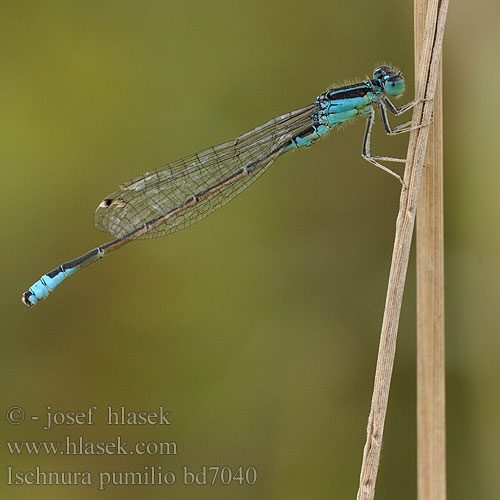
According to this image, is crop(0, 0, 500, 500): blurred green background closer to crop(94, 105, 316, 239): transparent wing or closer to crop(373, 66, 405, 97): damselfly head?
crop(94, 105, 316, 239): transparent wing

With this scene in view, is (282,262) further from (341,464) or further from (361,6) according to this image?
(361,6)

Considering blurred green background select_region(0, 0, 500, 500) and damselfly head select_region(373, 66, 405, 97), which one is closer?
damselfly head select_region(373, 66, 405, 97)

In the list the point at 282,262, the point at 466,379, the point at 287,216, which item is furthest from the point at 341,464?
the point at 287,216

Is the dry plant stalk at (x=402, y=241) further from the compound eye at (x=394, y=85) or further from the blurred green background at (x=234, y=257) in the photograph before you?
the blurred green background at (x=234, y=257)

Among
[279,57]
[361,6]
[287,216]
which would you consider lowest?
[287,216]

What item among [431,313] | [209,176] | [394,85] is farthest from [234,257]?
[431,313]

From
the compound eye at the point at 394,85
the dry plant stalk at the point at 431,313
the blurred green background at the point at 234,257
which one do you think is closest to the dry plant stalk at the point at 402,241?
the dry plant stalk at the point at 431,313

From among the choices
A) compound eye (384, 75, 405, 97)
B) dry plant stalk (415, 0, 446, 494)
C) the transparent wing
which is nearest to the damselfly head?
compound eye (384, 75, 405, 97)
